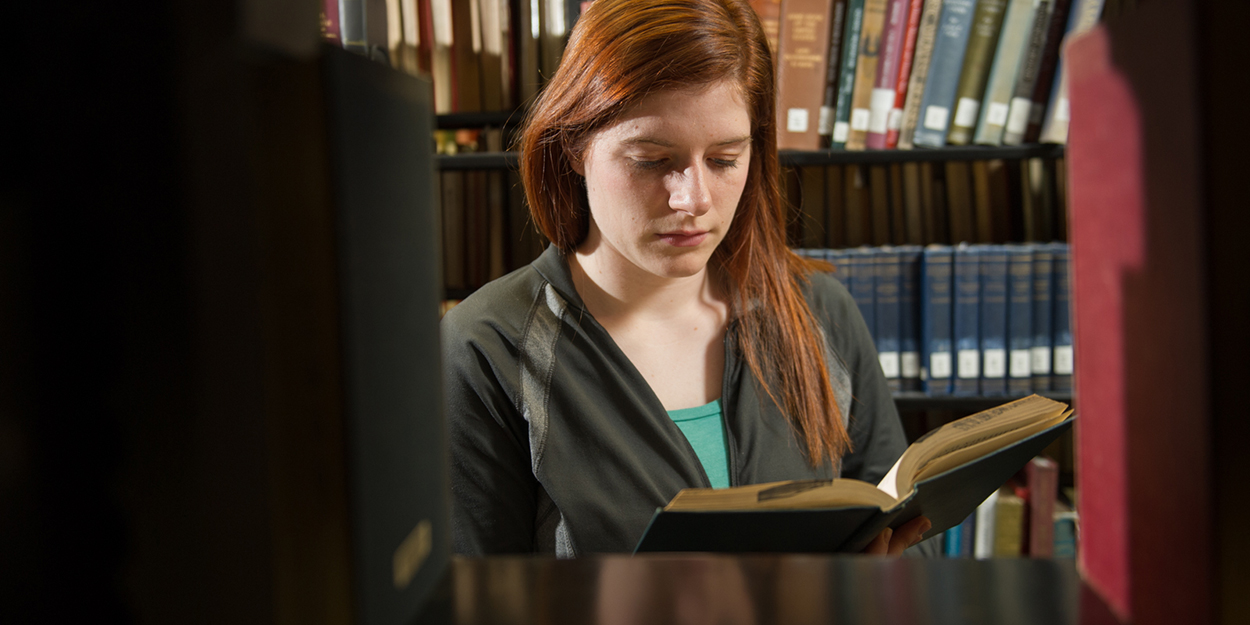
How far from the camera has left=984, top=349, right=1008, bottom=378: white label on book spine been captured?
1.53 m

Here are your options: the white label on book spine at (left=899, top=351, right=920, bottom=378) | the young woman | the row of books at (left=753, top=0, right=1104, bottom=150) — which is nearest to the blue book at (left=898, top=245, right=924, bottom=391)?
the white label on book spine at (left=899, top=351, right=920, bottom=378)

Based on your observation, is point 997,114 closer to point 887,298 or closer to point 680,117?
point 887,298

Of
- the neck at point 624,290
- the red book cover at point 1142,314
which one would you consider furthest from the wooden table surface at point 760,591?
the neck at point 624,290

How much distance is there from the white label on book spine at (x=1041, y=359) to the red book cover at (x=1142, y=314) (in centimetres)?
132

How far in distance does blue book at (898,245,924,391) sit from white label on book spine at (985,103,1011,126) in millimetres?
273

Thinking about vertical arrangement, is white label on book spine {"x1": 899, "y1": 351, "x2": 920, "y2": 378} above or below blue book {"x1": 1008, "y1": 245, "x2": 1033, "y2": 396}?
below

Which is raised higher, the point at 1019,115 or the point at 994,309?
the point at 1019,115

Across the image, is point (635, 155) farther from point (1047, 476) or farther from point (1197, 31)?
point (1047, 476)

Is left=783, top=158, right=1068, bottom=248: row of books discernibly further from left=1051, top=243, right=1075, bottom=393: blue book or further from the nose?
the nose

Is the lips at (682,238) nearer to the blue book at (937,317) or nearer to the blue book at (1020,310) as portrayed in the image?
the blue book at (937,317)

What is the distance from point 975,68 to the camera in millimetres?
1504

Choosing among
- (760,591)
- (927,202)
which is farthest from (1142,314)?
(927,202)

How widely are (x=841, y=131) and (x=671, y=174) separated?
0.75 m

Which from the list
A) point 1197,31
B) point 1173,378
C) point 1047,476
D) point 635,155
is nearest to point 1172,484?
point 1173,378
